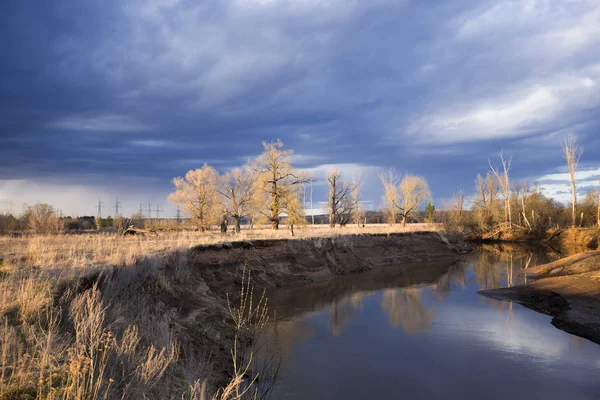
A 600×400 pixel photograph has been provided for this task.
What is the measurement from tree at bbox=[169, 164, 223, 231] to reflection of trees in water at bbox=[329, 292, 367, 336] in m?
25.7

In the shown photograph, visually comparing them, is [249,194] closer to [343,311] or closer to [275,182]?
[275,182]

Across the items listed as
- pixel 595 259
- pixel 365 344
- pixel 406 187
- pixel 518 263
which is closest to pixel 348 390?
pixel 365 344

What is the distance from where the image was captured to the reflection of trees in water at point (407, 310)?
16298 millimetres

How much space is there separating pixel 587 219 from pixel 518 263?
1587 inches

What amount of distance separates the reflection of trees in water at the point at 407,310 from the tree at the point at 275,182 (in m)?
19.6

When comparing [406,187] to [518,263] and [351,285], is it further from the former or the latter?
[351,285]

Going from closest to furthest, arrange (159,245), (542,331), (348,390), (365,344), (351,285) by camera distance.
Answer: (348,390) → (365,344) → (542,331) → (159,245) → (351,285)

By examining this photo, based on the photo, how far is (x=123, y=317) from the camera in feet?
26.9

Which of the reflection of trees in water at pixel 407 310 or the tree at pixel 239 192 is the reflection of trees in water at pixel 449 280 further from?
the tree at pixel 239 192

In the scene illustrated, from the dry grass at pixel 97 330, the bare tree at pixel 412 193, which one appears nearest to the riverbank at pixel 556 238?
the bare tree at pixel 412 193

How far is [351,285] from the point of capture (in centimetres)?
2683

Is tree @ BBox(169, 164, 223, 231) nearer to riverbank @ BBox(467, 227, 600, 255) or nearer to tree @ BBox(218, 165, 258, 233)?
tree @ BBox(218, 165, 258, 233)

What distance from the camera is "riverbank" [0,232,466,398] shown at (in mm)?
4957

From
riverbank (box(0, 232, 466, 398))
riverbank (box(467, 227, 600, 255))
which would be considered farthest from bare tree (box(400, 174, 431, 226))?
riverbank (box(0, 232, 466, 398))
